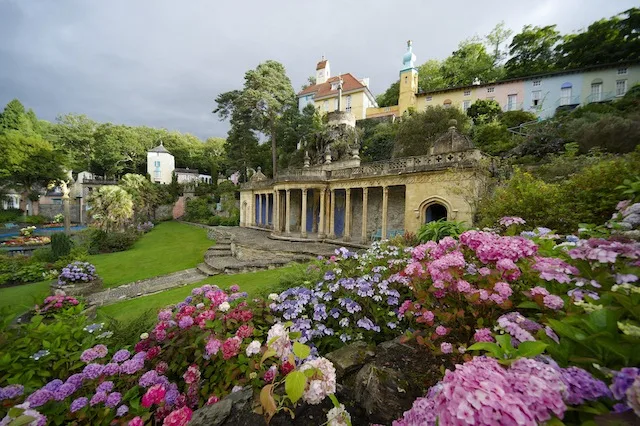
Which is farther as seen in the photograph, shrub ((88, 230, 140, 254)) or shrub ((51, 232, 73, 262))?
shrub ((88, 230, 140, 254))

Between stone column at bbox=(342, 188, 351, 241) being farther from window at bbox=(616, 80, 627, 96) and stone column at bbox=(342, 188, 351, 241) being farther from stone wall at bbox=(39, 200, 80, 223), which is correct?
stone wall at bbox=(39, 200, 80, 223)

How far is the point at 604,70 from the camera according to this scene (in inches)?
972

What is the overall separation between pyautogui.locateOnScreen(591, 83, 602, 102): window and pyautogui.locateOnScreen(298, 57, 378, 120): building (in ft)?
80.3

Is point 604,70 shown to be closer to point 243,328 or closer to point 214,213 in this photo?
point 243,328

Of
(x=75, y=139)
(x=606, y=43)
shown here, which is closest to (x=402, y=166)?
(x=606, y=43)

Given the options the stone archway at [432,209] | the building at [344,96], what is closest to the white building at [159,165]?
the building at [344,96]

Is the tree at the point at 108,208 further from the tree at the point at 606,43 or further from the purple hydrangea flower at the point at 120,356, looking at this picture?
the tree at the point at 606,43

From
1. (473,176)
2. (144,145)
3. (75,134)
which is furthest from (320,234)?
(75,134)

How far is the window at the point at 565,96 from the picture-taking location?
1014 inches

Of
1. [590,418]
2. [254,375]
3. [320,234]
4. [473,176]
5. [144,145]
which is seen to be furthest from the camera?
[144,145]

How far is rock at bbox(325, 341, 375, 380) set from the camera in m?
2.41

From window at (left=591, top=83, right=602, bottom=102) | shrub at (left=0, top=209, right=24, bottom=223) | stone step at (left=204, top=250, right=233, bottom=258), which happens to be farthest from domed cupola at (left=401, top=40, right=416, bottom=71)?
shrub at (left=0, top=209, right=24, bottom=223)

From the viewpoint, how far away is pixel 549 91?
2644cm

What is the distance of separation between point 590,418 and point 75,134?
212 feet
